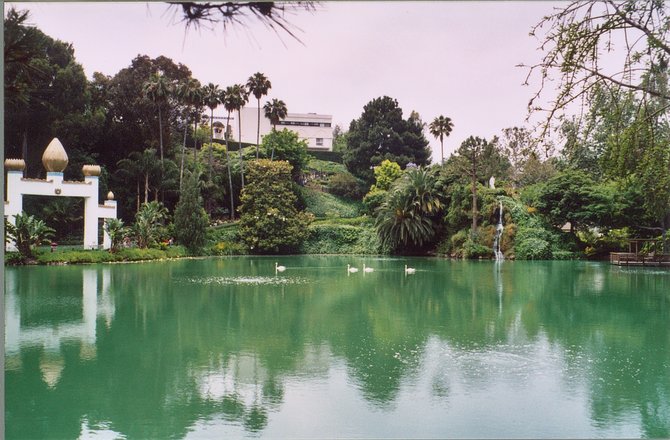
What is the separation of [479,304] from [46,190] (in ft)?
39.7

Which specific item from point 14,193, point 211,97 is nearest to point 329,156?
point 211,97

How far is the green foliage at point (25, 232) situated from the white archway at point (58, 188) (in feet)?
0.95

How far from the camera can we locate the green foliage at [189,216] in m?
19.6

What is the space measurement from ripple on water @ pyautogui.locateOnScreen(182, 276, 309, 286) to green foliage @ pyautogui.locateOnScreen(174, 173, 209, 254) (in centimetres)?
696

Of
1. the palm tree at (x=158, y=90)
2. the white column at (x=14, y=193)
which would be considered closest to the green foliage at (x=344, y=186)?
the palm tree at (x=158, y=90)

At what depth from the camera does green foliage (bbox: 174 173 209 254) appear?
19625 mm

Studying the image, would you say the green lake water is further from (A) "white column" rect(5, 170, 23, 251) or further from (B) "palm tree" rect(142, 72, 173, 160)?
(B) "palm tree" rect(142, 72, 173, 160)

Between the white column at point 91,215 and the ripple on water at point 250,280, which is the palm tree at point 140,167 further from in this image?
the ripple on water at point 250,280

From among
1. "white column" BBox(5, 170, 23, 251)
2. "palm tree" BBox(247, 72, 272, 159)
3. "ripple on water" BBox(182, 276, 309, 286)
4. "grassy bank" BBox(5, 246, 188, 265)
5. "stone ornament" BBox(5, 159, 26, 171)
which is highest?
"palm tree" BBox(247, 72, 272, 159)

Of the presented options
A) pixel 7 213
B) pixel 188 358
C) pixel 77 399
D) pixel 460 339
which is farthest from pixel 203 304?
pixel 7 213

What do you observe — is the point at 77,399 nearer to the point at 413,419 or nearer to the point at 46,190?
the point at 413,419

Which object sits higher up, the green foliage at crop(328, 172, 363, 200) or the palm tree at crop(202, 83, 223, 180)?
the palm tree at crop(202, 83, 223, 180)

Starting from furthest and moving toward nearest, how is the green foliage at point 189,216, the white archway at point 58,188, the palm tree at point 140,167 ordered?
the palm tree at point 140,167
the green foliage at point 189,216
the white archway at point 58,188

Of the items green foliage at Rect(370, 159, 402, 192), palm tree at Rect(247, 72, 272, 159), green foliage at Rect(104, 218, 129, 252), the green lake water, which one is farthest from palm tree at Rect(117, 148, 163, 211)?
green foliage at Rect(370, 159, 402, 192)
